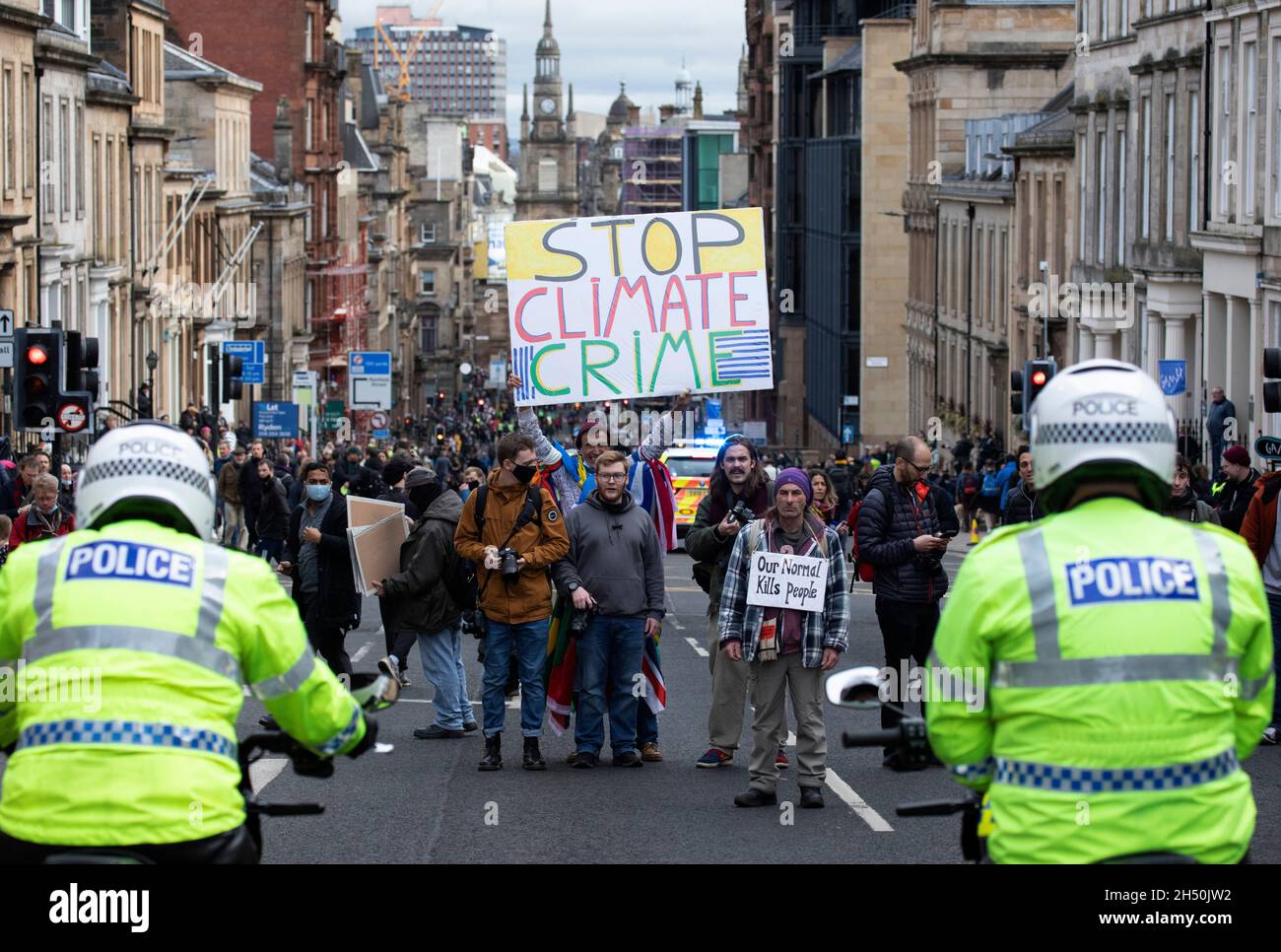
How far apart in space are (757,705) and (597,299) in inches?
269

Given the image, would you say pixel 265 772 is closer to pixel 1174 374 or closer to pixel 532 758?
pixel 532 758

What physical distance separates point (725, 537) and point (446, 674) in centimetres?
245

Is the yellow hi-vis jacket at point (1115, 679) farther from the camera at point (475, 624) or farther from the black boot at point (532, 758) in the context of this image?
the camera at point (475, 624)

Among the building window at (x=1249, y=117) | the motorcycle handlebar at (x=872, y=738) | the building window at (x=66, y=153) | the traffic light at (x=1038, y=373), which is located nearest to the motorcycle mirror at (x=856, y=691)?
the motorcycle handlebar at (x=872, y=738)

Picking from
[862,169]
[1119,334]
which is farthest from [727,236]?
[862,169]

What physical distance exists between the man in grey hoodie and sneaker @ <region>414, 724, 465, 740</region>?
1.53m

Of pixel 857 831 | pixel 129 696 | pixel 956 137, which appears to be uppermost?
pixel 956 137

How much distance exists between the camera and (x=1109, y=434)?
5.07 metres

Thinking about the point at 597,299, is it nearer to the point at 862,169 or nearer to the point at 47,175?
the point at 47,175

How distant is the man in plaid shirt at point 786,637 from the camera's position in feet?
39.3

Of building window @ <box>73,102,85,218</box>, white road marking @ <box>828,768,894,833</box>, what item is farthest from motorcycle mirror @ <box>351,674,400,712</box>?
→ building window @ <box>73,102,85,218</box>

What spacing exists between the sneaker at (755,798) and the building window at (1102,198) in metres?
32.1
